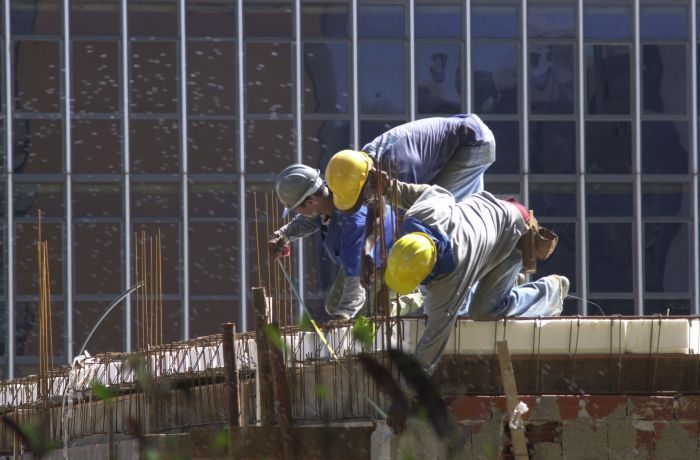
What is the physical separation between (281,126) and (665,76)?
17.2ft

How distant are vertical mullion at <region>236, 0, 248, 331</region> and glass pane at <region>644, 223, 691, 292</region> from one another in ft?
17.6

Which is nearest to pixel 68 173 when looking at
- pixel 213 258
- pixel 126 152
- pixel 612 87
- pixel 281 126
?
pixel 126 152

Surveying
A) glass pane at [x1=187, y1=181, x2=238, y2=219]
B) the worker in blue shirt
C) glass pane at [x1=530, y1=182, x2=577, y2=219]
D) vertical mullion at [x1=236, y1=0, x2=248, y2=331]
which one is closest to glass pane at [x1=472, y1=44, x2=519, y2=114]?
glass pane at [x1=530, y1=182, x2=577, y2=219]

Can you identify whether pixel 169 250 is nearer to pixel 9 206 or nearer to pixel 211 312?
pixel 211 312

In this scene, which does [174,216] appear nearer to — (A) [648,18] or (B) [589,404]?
(A) [648,18]

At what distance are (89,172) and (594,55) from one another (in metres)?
6.94

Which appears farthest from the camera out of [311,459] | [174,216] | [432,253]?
[174,216]

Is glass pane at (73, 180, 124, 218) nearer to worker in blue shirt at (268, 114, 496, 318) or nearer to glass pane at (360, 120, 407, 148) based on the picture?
glass pane at (360, 120, 407, 148)

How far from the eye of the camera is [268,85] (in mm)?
22266

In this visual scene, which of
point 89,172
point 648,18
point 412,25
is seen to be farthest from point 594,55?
point 89,172

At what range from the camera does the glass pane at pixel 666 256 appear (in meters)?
22.4

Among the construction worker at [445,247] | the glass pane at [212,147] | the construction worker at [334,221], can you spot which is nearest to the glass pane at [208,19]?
the glass pane at [212,147]

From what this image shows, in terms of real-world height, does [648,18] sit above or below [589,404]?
above

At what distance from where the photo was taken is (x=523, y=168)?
880 inches
